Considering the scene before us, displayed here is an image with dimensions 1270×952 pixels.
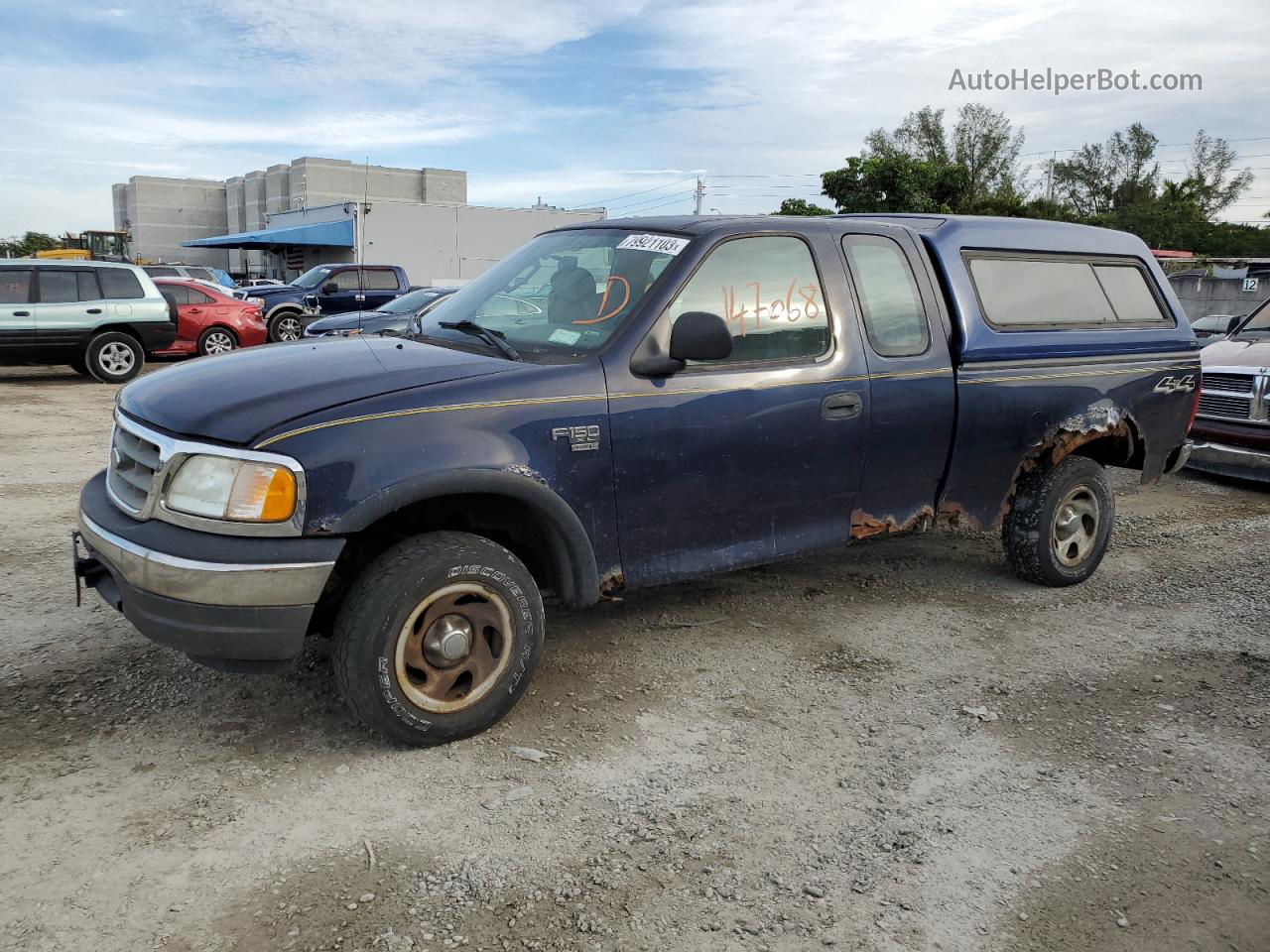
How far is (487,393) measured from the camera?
11.1ft

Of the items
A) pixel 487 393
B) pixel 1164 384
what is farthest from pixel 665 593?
pixel 1164 384

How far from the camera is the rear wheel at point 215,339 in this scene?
15938 mm

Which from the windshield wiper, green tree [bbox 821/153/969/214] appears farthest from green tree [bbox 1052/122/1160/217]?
the windshield wiper

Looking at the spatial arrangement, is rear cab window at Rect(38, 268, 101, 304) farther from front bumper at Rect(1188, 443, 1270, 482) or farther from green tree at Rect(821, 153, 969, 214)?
green tree at Rect(821, 153, 969, 214)

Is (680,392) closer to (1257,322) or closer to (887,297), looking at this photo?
(887,297)

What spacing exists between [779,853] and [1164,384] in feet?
12.8

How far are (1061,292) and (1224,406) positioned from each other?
12.5 ft

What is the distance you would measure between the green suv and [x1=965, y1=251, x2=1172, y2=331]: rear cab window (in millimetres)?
12405

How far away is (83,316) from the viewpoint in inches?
524

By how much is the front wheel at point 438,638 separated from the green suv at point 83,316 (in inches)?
479

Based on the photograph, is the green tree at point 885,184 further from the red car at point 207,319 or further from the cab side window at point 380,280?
the red car at point 207,319

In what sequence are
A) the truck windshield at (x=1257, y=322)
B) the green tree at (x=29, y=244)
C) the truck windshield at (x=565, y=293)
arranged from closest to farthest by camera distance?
1. the truck windshield at (x=565, y=293)
2. the truck windshield at (x=1257, y=322)
3. the green tree at (x=29, y=244)

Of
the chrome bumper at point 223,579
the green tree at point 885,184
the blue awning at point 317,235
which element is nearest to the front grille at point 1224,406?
the chrome bumper at point 223,579

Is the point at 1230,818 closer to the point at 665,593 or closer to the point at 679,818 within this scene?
the point at 679,818
